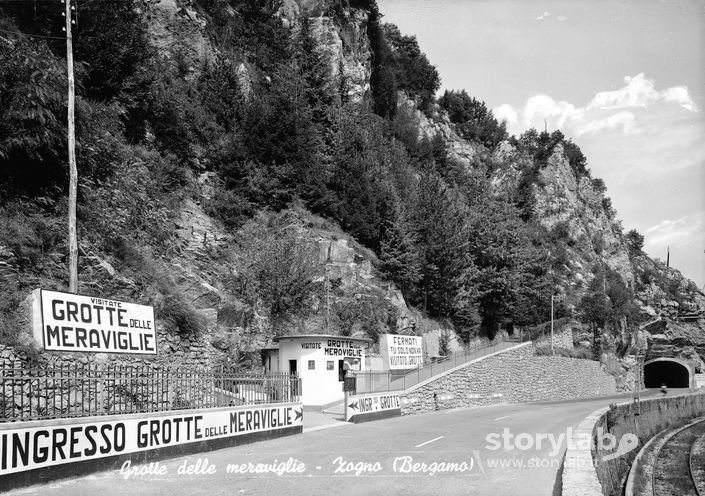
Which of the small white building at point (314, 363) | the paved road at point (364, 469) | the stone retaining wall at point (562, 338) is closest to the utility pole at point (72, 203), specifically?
the paved road at point (364, 469)

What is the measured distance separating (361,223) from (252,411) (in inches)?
975

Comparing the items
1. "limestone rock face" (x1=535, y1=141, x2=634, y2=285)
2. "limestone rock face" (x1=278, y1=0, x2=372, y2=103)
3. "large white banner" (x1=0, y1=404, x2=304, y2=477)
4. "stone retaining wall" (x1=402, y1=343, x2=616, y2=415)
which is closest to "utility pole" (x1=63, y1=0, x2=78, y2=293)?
"large white banner" (x1=0, y1=404, x2=304, y2=477)

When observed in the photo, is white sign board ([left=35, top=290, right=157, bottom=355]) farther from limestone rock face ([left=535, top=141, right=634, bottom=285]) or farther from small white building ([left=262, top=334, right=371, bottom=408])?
limestone rock face ([left=535, top=141, right=634, bottom=285])

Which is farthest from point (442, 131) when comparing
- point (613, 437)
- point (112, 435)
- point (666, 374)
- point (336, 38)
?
point (112, 435)

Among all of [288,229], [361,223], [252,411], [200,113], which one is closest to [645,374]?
Answer: [361,223]

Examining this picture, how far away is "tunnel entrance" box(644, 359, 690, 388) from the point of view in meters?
76.4

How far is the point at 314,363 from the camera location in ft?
88.1

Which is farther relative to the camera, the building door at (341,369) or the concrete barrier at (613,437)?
the building door at (341,369)

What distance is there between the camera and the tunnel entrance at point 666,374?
76.4 metres

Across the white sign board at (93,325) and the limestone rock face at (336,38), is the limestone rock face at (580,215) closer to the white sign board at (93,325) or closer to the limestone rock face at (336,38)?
the limestone rock face at (336,38)

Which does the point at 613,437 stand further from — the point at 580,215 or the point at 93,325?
the point at 580,215

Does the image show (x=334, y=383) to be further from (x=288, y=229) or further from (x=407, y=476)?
(x=407, y=476)

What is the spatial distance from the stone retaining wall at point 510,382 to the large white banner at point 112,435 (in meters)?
13.7

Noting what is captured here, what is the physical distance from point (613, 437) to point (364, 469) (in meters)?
11.8
